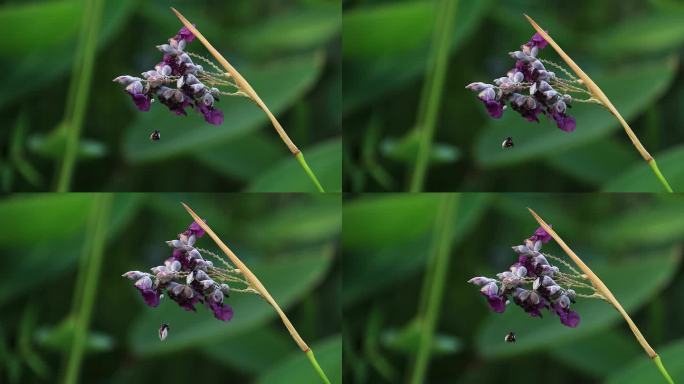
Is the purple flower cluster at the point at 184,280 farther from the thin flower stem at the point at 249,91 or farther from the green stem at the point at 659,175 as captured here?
the green stem at the point at 659,175

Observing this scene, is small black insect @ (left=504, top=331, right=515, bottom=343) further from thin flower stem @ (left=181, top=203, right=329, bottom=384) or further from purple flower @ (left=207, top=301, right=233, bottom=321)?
purple flower @ (left=207, top=301, right=233, bottom=321)

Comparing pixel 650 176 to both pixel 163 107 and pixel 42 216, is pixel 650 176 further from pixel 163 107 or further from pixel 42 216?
pixel 42 216

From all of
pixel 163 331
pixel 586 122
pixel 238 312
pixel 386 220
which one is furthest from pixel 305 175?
pixel 586 122

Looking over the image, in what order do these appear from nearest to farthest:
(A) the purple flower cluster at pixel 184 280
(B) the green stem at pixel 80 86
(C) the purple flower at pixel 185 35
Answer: (A) the purple flower cluster at pixel 184 280 → (C) the purple flower at pixel 185 35 → (B) the green stem at pixel 80 86

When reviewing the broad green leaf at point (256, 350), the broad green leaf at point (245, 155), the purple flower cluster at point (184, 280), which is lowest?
the broad green leaf at point (256, 350)

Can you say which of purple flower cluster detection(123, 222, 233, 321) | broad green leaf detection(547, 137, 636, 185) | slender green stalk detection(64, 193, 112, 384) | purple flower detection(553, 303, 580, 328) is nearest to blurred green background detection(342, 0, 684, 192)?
broad green leaf detection(547, 137, 636, 185)

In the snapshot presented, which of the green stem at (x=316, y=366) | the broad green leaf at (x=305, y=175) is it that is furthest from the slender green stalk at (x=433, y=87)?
the green stem at (x=316, y=366)

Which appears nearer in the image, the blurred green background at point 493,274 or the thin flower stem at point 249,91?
the thin flower stem at point 249,91

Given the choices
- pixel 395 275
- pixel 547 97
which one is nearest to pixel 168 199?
pixel 395 275
